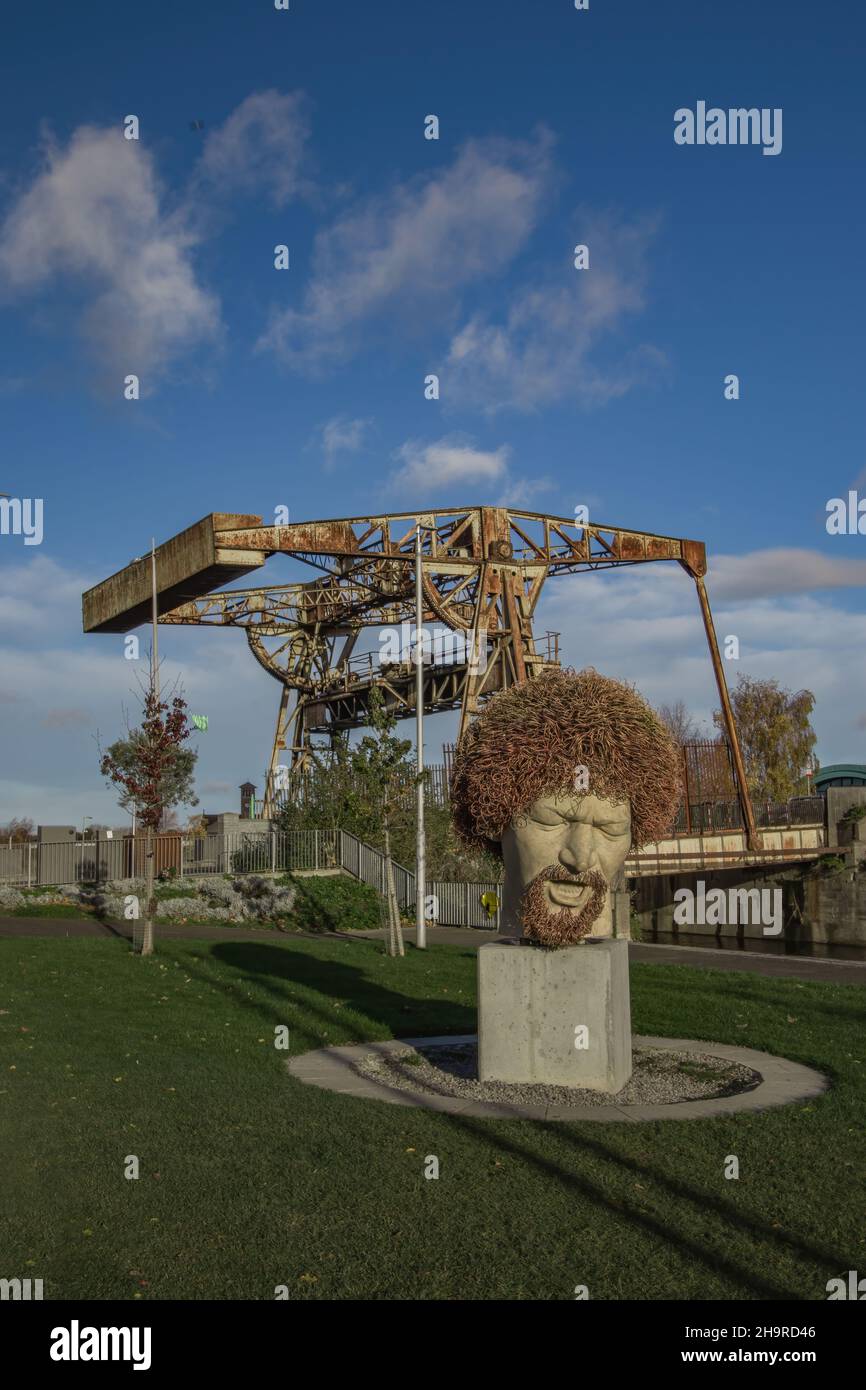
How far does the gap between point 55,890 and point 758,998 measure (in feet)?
65.3

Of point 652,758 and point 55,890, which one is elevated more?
point 652,758

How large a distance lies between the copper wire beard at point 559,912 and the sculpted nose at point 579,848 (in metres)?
0.08

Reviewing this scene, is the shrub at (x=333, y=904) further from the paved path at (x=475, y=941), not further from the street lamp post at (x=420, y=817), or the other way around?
the street lamp post at (x=420, y=817)

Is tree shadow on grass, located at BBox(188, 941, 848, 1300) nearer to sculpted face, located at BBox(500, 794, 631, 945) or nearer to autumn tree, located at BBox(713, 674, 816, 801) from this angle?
sculpted face, located at BBox(500, 794, 631, 945)

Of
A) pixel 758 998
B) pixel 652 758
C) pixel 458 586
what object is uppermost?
pixel 458 586

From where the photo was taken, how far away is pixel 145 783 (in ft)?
66.2

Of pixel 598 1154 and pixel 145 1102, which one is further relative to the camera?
pixel 145 1102

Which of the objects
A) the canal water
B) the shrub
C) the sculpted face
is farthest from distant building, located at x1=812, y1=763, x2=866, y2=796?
the sculpted face

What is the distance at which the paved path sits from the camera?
18.6 m

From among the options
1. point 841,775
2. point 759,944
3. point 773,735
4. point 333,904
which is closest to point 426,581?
point 333,904

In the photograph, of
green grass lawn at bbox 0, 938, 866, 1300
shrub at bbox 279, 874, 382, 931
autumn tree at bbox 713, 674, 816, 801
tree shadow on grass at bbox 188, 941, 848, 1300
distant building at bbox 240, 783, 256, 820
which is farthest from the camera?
autumn tree at bbox 713, 674, 816, 801

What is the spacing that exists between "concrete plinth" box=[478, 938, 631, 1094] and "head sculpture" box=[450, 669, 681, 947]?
0.21 m
